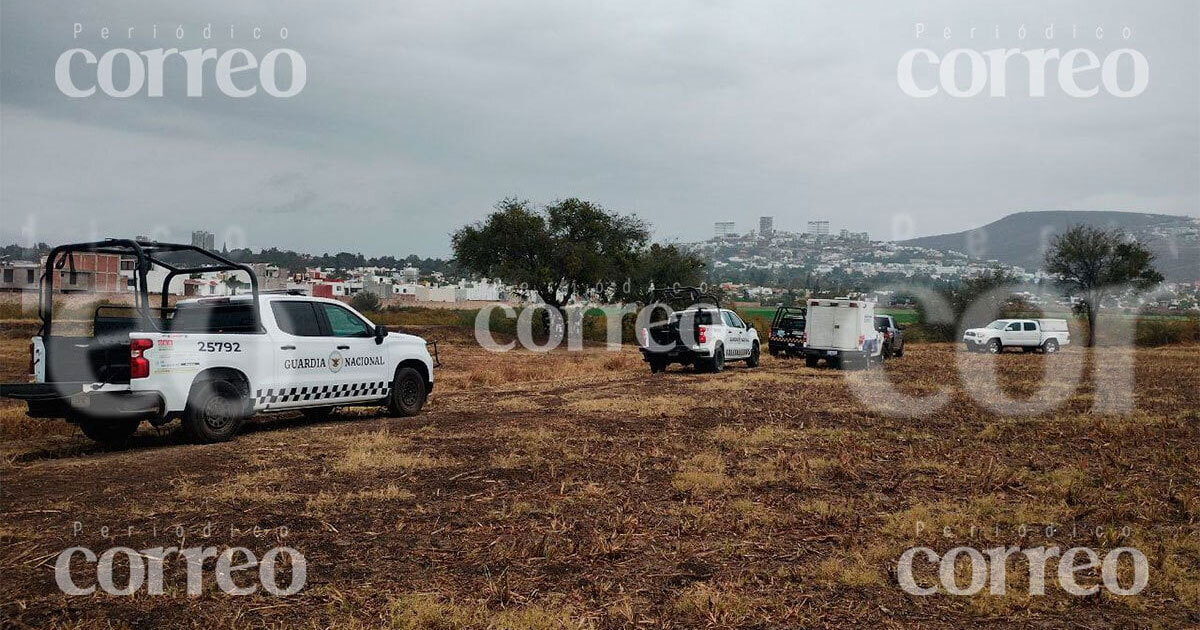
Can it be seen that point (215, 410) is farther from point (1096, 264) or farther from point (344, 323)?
point (1096, 264)

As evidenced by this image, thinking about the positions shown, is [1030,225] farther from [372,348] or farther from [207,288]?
[372,348]

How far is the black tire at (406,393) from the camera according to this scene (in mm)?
13602

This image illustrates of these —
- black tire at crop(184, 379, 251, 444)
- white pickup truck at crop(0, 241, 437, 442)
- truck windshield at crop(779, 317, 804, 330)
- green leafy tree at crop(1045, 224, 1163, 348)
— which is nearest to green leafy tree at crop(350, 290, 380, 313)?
truck windshield at crop(779, 317, 804, 330)

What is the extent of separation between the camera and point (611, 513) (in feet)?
23.8

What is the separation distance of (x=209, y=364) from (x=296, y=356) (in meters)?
1.39

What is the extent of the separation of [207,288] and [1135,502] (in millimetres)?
50229

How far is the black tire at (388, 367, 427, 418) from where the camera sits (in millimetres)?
13602

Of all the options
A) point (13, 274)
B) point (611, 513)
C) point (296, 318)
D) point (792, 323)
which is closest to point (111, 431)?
point (296, 318)

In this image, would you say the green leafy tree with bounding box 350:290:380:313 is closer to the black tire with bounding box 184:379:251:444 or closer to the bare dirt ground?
the bare dirt ground

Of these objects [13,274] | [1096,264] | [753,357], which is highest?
[1096,264]

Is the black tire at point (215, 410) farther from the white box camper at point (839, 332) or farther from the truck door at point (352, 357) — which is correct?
the white box camper at point (839, 332)

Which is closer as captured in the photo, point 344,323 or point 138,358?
point 138,358

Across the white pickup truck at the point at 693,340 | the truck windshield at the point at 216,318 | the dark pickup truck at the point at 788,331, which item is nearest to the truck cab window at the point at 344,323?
the truck windshield at the point at 216,318

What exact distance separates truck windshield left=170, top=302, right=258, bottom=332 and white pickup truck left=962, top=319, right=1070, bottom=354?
34159mm
